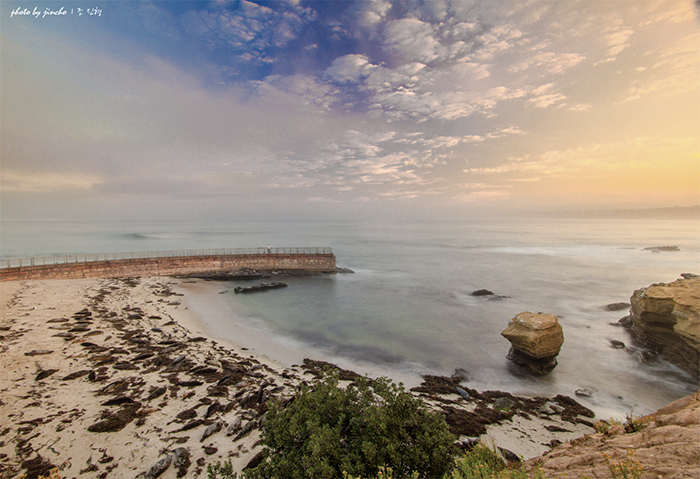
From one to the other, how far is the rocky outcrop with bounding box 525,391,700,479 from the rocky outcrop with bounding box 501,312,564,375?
6551 mm

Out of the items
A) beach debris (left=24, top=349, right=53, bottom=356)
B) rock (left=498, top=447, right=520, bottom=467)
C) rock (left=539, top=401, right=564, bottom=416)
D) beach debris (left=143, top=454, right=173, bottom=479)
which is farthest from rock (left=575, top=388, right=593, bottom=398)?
beach debris (left=24, top=349, right=53, bottom=356)

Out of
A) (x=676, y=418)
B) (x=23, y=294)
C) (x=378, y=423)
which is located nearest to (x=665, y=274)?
(x=676, y=418)

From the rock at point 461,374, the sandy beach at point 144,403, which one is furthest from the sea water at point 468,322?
Answer: the sandy beach at point 144,403

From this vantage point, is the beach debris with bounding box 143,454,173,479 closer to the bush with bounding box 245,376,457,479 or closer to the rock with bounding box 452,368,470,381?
the bush with bounding box 245,376,457,479

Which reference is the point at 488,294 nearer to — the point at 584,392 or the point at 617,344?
the point at 617,344

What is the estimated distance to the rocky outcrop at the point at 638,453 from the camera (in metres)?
4.15

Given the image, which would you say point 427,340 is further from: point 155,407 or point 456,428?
point 155,407

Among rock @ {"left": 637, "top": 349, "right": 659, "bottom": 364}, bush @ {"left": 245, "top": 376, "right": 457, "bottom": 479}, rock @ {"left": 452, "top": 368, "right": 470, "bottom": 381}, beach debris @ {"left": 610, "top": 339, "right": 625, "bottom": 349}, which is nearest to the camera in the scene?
bush @ {"left": 245, "top": 376, "right": 457, "bottom": 479}

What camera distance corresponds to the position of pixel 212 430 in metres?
7.81

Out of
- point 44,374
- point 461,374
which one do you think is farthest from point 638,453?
point 44,374

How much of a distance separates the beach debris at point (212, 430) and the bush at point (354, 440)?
12.6ft

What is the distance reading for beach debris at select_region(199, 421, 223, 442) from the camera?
7.63m

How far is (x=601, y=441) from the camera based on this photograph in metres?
5.90

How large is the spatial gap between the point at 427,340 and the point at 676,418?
41.1ft
